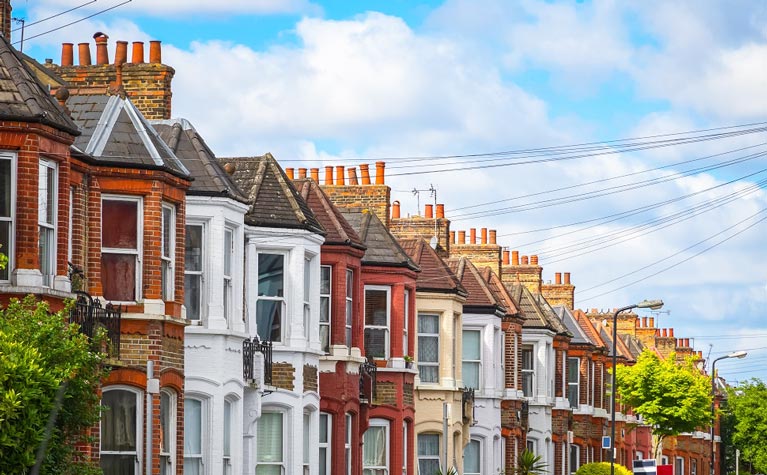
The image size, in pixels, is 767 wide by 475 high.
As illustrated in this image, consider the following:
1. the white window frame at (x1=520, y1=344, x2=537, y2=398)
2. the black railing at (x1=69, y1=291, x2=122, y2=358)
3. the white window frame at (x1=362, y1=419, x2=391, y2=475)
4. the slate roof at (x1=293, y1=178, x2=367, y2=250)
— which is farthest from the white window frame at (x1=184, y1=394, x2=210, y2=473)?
the white window frame at (x1=520, y1=344, x2=537, y2=398)

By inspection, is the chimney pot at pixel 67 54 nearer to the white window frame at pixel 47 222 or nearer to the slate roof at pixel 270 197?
the slate roof at pixel 270 197

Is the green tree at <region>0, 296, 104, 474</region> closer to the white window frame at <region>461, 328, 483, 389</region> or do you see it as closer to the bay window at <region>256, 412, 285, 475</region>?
the bay window at <region>256, 412, 285, 475</region>

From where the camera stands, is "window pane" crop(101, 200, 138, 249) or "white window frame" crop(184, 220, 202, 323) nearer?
"window pane" crop(101, 200, 138, 249)

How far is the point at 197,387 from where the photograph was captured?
28641 millimetres

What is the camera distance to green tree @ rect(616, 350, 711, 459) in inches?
2968

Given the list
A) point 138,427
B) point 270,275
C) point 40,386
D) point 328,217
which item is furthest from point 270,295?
point 40,386

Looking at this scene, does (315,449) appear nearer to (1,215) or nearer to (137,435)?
(137,435)

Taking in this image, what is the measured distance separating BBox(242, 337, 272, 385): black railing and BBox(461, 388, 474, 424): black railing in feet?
50.2

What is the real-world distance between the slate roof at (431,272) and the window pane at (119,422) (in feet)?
61.8

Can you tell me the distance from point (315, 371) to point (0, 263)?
52.8 feet

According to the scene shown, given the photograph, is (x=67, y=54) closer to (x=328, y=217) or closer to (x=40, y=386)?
(x=328, y=217)

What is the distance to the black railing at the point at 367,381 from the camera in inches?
1519

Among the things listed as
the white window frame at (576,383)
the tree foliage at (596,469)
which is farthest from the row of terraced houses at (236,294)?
the white window frame at (576,383)

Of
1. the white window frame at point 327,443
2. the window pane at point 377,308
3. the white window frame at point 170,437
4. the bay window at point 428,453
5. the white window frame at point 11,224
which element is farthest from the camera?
the bay window at point 428,453
